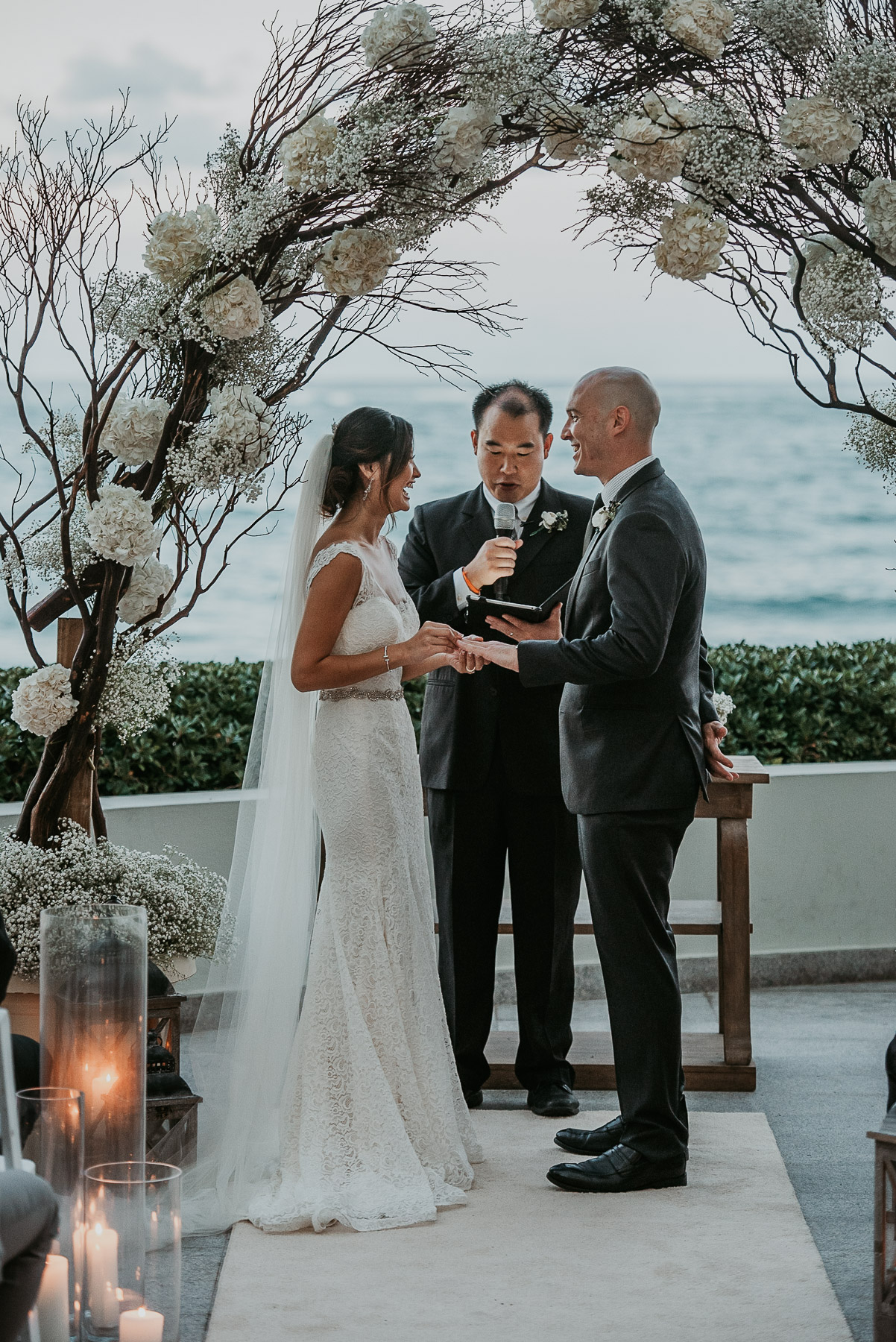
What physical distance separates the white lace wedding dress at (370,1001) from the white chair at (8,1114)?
1.05 m

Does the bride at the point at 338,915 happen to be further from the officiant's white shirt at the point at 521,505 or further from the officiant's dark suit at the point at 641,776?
the officiant's white shirt at the point at 521,505

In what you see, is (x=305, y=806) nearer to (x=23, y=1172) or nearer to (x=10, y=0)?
(x=23, y=1172)

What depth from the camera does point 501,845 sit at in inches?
157

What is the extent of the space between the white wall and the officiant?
1.41 meters

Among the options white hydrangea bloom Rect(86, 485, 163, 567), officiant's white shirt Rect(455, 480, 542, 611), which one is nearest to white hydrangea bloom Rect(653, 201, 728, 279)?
officiant's white shirt Rect(455, 480, 542, 611)

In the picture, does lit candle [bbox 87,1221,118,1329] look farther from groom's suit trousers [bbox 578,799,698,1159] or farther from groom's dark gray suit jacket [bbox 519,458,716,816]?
groom's dark gray suit jacket [bbox 519,458,716,816]

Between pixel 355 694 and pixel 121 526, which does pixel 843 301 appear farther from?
pixel 121 526

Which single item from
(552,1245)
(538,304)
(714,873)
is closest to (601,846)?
(552,1245)

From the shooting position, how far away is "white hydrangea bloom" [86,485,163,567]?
10.6 feet

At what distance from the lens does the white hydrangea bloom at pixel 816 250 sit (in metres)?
3.39

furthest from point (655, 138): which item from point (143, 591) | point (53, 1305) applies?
point (53, 1305)

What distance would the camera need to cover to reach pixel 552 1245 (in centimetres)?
299

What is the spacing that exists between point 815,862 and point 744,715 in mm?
750

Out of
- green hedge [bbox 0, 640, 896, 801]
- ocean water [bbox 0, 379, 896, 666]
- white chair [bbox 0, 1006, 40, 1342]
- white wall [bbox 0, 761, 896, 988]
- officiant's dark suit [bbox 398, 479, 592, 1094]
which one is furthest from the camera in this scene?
ocean water [bbox 0, 379, 896, 666]
